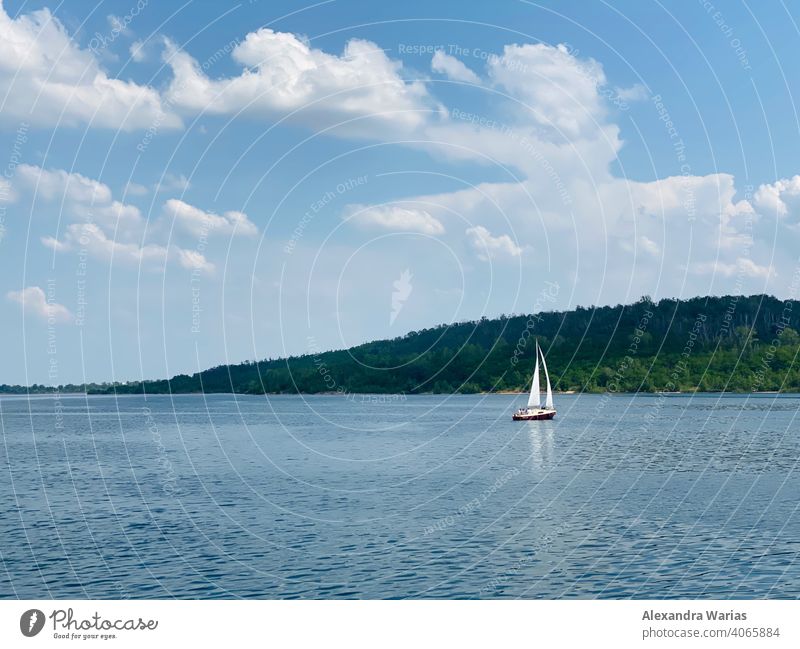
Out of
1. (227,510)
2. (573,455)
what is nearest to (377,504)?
(227,510)

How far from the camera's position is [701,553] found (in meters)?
53.8

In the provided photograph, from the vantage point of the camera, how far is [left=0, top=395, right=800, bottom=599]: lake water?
46.5 metres

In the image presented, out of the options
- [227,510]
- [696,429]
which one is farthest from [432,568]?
[696,429]

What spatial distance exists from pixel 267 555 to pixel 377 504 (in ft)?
80.1

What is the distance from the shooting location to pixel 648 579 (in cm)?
4672

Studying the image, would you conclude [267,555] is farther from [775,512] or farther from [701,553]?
[775,512]

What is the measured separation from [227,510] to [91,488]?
83.3 feet

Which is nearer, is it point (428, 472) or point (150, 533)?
point (150, 533)

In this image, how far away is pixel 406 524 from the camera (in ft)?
215

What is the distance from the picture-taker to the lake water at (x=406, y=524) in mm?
46500

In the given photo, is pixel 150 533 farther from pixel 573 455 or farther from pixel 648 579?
pixel 573 455
